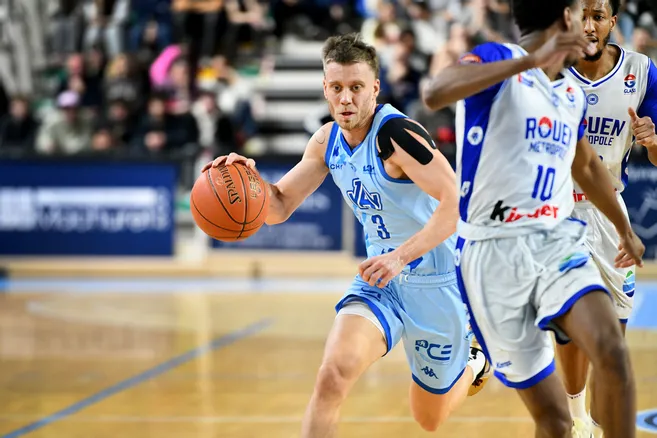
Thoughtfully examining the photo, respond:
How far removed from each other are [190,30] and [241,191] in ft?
45.7

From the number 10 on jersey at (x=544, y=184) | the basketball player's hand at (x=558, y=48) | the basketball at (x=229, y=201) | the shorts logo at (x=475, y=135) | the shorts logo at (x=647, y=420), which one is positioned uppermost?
the basketball player's hand at (x=558, y=48)

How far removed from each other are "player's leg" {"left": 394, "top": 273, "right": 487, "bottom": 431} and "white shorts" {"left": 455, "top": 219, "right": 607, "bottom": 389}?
1019mm

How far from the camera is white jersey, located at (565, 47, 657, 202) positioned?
5.09 meters

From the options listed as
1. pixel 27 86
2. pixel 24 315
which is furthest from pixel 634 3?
pixel 27 86

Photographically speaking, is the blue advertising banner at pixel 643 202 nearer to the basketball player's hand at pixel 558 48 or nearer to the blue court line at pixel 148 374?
the blue court line at pixel 148 374

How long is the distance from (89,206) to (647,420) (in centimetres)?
948

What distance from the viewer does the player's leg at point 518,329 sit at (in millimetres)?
3682

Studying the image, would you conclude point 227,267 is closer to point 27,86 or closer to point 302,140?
point 302,140

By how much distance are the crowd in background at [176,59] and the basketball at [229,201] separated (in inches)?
328

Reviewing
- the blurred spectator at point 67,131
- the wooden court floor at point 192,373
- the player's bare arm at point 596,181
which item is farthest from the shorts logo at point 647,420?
the blurred spectator at point 67,131

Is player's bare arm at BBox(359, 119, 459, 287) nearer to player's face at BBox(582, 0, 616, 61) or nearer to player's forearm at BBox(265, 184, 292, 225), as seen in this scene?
player's forearm at BBox(265, 184, 292, 225)

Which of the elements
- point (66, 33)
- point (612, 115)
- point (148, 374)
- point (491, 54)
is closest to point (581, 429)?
point (612, 115)

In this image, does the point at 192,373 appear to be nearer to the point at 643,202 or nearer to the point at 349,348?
the point at 349,348

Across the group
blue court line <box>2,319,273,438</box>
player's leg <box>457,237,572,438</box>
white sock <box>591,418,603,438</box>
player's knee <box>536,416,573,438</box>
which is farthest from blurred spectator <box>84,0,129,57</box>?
player's knee <box>536,416,573,438</box>
